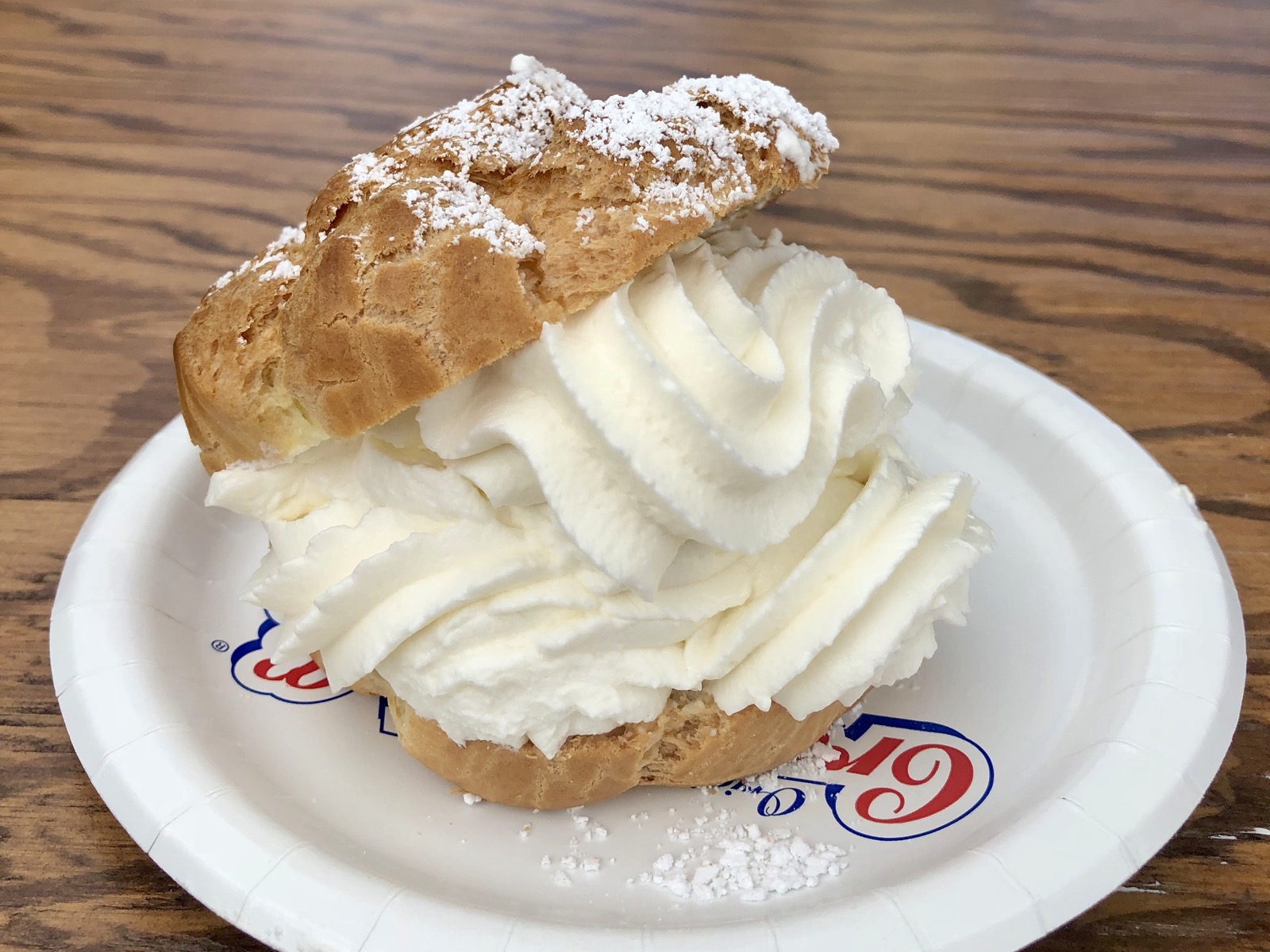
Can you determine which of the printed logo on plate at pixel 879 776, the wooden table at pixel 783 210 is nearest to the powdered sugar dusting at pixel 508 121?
the printed logo on plate at pixel 879 776

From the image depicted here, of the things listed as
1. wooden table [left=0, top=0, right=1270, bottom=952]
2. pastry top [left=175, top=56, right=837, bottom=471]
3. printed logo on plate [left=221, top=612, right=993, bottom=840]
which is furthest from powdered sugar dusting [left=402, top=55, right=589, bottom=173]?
wooden table [left=0, top=0, right=1270, bottom=952]

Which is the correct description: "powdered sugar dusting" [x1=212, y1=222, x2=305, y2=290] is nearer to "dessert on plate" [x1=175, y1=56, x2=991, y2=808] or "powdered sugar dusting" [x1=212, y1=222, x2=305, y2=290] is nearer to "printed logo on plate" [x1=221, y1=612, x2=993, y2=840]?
"dessert on plate" [x1=175, y1=56, x2=991, y2=808]

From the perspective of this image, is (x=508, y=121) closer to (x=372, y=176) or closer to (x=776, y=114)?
(x=372, y=176)

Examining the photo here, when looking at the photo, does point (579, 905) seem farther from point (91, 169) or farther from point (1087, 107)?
point (1087, 107)

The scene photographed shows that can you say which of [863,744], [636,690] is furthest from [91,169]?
[863,744]

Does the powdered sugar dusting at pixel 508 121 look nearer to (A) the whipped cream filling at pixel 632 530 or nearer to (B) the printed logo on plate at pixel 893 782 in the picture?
(A) the whipped cream filling at pixel 632 530
